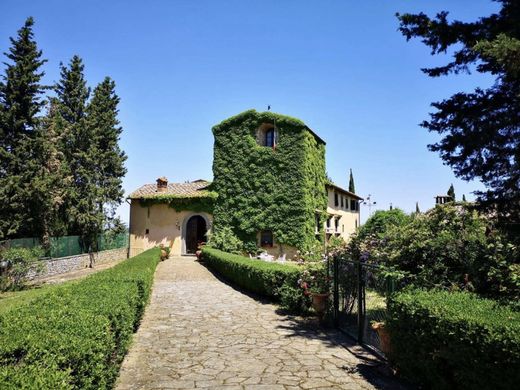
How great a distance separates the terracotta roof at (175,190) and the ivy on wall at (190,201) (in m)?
0.17

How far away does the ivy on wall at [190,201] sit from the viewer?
25734 millimetres

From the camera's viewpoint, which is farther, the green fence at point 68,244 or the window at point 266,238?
the window at point 266,238

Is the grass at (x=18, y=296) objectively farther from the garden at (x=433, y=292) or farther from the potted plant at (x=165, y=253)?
the garden at (x=433, y=292)

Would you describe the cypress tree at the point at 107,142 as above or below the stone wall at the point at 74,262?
above

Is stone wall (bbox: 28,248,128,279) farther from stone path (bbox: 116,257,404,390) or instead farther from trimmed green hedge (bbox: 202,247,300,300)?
stone path (bbox: 116,257,404,390)

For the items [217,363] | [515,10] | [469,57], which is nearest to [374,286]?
[217,363]

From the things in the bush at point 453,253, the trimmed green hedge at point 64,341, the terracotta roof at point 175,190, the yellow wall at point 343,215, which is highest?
the terracotta roof at point 175,190

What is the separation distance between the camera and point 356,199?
42125mm

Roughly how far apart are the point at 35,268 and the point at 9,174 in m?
5.21

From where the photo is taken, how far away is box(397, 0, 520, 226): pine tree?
7.39m

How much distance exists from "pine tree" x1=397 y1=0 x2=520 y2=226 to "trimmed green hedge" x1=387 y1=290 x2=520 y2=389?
3410 millimetres

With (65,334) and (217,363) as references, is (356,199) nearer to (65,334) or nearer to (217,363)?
(217,363)

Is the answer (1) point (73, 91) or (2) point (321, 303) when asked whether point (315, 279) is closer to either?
(2) point (321, 303)

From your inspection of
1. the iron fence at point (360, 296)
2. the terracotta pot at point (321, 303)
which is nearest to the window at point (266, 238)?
the iron fence at point (360, 296)
